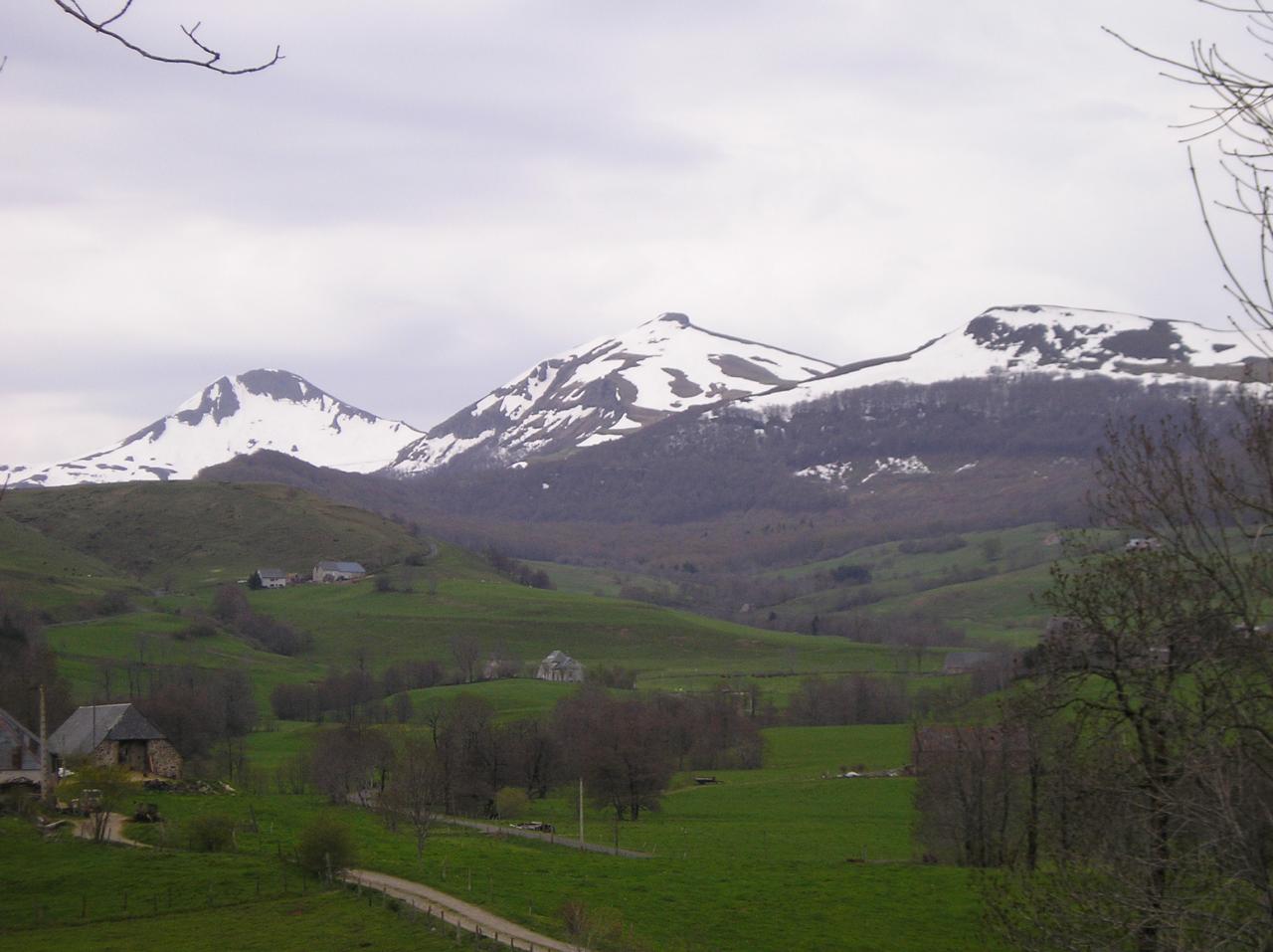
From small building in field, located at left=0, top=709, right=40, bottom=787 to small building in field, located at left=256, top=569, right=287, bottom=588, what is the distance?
134 metres

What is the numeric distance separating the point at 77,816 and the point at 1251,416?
46349 mm

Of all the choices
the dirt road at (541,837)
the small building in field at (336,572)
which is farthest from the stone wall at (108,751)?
the small building in field at (336,572)

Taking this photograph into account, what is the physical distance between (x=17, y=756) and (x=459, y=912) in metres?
26.5

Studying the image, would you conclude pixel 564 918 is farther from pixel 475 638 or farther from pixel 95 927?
pixel 475 638

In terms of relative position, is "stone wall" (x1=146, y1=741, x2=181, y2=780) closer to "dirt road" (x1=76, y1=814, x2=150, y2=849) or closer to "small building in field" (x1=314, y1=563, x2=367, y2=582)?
"dirt road" (x1=76, y1=814, x2=150, y2=849)

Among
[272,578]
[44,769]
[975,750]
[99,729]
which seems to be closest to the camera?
[975,750]

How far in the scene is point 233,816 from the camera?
160 ft

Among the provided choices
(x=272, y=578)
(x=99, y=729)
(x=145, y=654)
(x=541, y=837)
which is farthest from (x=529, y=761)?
(x=272, y=578)

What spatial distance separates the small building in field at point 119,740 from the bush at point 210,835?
18388 mm

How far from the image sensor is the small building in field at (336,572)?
7594 inches

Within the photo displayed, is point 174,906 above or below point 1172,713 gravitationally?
below

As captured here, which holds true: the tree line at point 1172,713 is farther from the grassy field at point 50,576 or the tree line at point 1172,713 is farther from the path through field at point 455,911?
the grassy field at point 50,576

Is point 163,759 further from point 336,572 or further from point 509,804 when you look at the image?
point 336,572

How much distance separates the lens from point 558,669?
13400 cm
